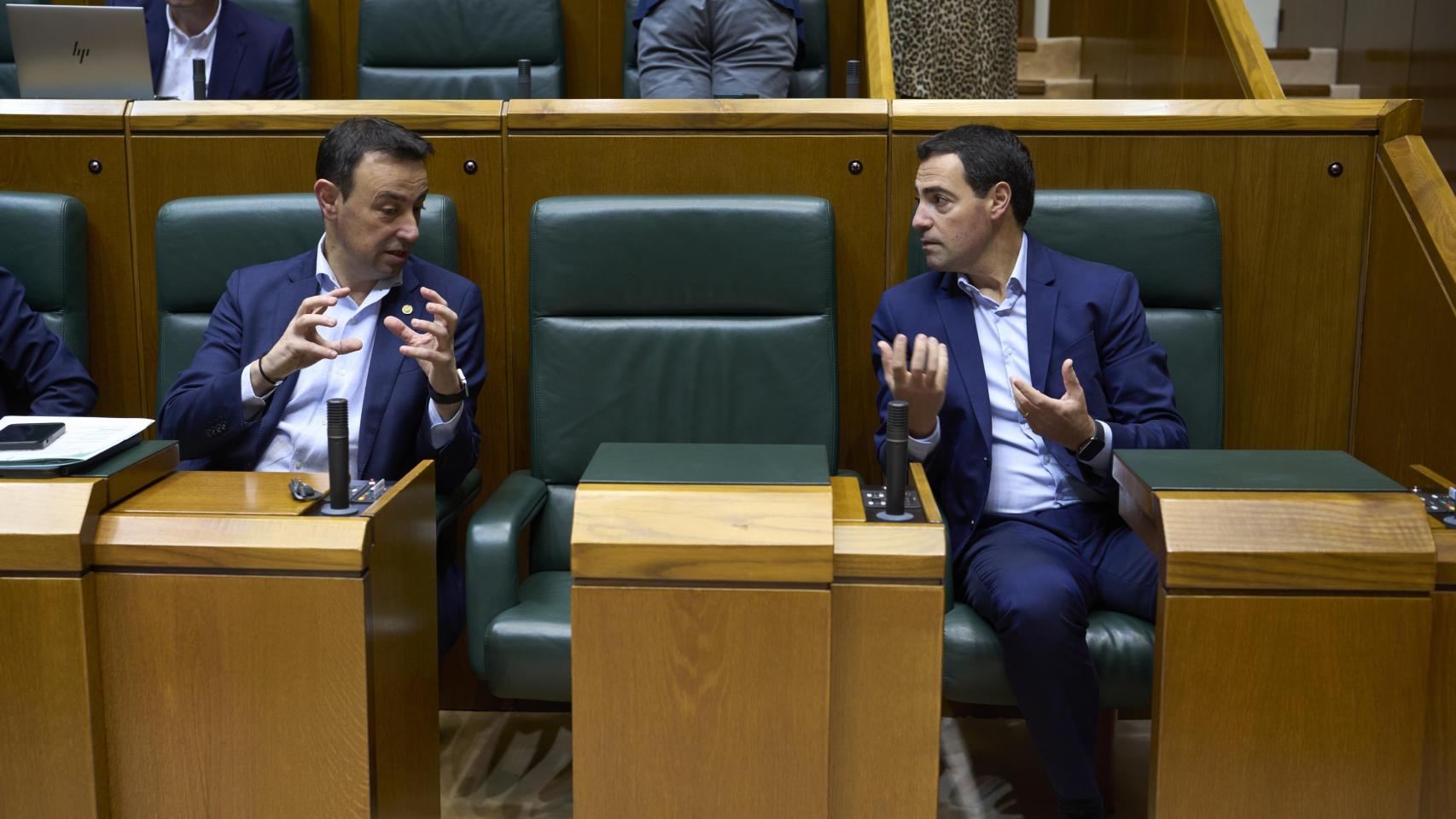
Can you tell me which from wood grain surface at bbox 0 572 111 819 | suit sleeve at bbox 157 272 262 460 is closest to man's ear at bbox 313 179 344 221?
suit sleeve at bbox 157 272 262 460

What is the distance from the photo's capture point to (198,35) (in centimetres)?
234

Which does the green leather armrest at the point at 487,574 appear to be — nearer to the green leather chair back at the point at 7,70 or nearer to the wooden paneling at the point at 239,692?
the wooden paneling at the point at 239,692

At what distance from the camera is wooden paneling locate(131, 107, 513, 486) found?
1.67 m

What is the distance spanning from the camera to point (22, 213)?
5.30 ft

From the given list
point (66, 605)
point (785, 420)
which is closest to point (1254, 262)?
point (785, 420)

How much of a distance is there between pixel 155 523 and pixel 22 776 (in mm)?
217

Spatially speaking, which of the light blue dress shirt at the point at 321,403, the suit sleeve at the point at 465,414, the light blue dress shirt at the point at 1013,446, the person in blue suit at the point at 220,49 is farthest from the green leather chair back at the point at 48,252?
the light blue dress shirt at the point at 1013,446

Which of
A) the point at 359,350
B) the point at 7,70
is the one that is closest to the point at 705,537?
the point at 359,350

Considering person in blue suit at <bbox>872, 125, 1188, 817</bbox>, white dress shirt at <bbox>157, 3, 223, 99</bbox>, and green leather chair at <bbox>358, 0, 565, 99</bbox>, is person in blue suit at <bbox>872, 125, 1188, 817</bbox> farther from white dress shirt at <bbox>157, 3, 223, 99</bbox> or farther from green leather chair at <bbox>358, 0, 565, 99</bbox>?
white dress shirt at <bbox>157, 3, 223, 99</bbox>

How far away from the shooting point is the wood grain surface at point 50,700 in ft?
3.40

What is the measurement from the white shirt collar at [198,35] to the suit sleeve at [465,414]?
109cm

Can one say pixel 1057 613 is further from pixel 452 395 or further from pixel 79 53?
pixel 79 53

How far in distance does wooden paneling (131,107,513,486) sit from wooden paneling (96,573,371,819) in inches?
27.6

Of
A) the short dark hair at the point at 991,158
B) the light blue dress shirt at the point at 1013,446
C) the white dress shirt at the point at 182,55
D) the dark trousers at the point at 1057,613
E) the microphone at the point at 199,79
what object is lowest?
the dark trousers at the point at 1057,613
